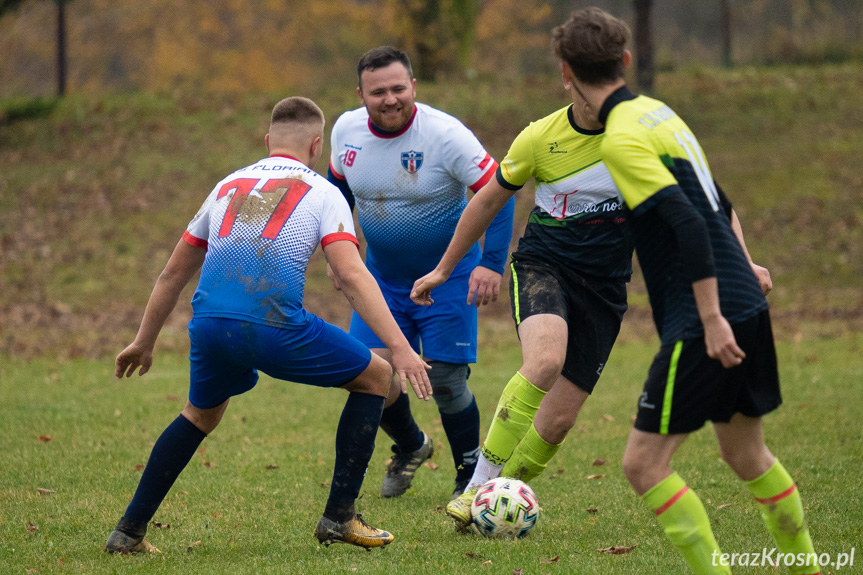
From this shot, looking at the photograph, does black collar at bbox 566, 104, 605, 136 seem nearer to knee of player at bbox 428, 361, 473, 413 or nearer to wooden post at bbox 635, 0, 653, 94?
knee of player at bbox 428, 361, 473, 413

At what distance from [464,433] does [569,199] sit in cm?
177

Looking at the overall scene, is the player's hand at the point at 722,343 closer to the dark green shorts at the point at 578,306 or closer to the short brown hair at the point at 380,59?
the dark green shorts at the point at 578,306

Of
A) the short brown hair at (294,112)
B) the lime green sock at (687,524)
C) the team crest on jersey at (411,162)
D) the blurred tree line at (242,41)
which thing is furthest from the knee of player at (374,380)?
the blurred tree line at (242,41)

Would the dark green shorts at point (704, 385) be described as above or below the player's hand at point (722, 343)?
below

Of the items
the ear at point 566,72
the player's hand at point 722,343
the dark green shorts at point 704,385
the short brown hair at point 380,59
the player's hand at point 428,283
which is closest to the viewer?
the player's hand at point 722,343

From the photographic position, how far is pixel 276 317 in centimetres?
410

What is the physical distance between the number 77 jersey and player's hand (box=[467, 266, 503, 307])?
1.11m

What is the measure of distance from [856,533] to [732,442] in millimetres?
1529

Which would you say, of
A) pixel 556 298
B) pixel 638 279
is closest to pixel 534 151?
pixel 556 298

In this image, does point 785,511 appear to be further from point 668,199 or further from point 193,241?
point 193,241

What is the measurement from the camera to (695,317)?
340 centimetres

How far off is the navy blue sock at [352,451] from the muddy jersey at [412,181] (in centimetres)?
152

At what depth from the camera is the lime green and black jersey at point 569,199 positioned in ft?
15.2

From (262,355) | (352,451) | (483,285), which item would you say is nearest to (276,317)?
(262,355)
